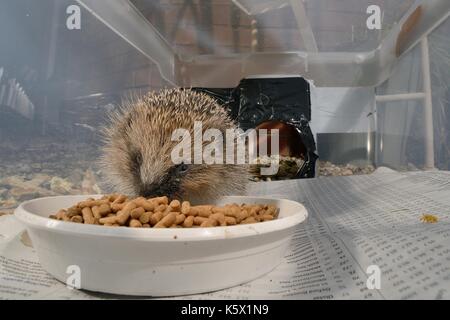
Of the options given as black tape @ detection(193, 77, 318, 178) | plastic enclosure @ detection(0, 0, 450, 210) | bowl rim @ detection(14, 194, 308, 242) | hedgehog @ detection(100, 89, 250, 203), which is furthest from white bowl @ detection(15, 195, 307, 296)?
black tape @ detection(193, 77, 318, 178)

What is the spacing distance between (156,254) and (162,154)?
284mm

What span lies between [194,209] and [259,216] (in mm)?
82

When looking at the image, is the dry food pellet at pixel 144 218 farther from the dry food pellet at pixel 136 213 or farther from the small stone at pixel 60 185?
the small stone at pixel 60 185

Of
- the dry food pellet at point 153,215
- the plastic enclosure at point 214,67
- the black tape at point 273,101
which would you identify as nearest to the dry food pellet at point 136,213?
the dry food pellet at point 153,215

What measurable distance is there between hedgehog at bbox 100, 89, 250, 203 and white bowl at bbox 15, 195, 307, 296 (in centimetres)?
22

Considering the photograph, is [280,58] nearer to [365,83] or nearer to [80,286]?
[365,83]

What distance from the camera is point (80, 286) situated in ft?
1.22

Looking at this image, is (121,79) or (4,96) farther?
(121,79)

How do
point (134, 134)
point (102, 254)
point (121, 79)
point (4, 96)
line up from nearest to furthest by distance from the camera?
point (102, 254) → point (134, 134) → point (4, 96) → point (121, 79)

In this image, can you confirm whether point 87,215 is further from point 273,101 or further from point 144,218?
point 273,101

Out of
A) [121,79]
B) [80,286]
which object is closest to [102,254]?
[80,286]

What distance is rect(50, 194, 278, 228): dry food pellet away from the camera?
392 millimetres

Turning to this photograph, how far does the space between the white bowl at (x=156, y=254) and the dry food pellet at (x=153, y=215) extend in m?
0.04

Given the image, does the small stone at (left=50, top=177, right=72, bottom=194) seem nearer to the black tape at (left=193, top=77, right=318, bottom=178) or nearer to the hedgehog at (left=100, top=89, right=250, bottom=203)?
the hedgehog at (left=100, top=89, right=250, bottom=203)
